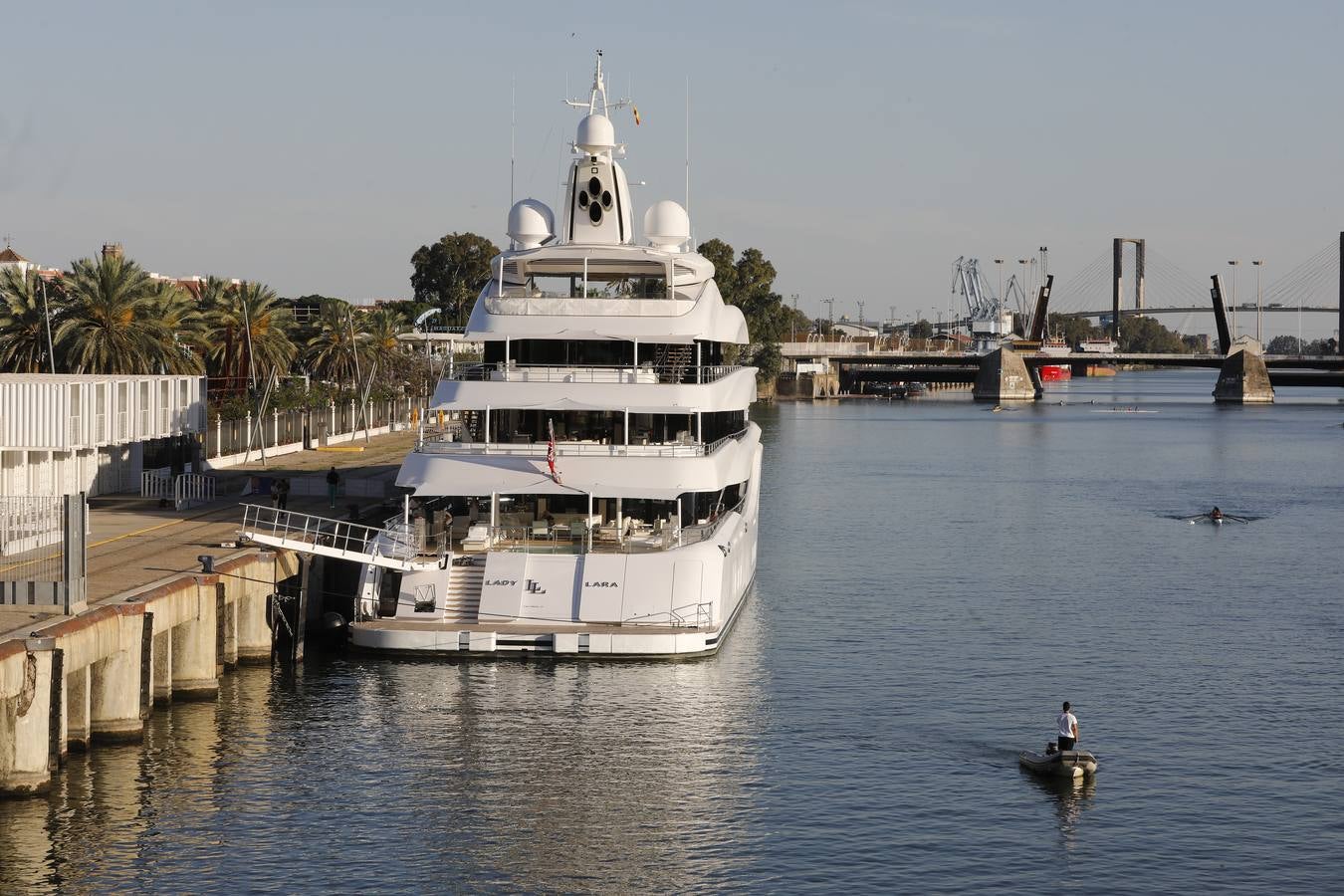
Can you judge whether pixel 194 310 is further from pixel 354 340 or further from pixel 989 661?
pixel 989 661

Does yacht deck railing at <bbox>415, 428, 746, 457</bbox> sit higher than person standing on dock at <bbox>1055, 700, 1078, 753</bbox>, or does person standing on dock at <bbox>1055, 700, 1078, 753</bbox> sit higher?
Answer: yacht deck railing at <bbox>415, 428, 746, 457</bbox>

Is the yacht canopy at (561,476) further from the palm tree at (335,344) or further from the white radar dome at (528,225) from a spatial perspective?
the palm tree at (335,344)

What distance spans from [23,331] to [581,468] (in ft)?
119

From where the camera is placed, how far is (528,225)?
55.0 m

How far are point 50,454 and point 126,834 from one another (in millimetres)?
25381

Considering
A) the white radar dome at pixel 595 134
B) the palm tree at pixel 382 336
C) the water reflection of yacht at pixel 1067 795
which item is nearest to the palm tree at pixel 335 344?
the palm tree at pixel 382 336

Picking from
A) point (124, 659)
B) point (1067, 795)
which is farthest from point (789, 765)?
point (124, 659)

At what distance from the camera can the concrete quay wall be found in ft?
98.5

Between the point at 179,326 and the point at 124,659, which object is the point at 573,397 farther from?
the point at 179,326

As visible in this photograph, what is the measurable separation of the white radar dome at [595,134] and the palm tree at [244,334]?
118ft

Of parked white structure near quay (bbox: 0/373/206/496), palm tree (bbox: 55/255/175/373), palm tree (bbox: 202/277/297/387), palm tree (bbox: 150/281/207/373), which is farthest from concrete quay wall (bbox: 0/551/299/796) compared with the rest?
palm tree (bbox: 202/277/297/387)

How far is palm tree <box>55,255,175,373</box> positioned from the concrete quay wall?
28678 millimetres

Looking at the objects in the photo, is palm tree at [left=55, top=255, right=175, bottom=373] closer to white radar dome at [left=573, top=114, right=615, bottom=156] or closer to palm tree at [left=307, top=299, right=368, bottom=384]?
white radar dome at [left=573, top=114, right=615, bottom=156]

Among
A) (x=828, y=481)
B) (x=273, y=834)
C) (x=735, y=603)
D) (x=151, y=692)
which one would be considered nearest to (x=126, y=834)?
(x=273, y=834)
